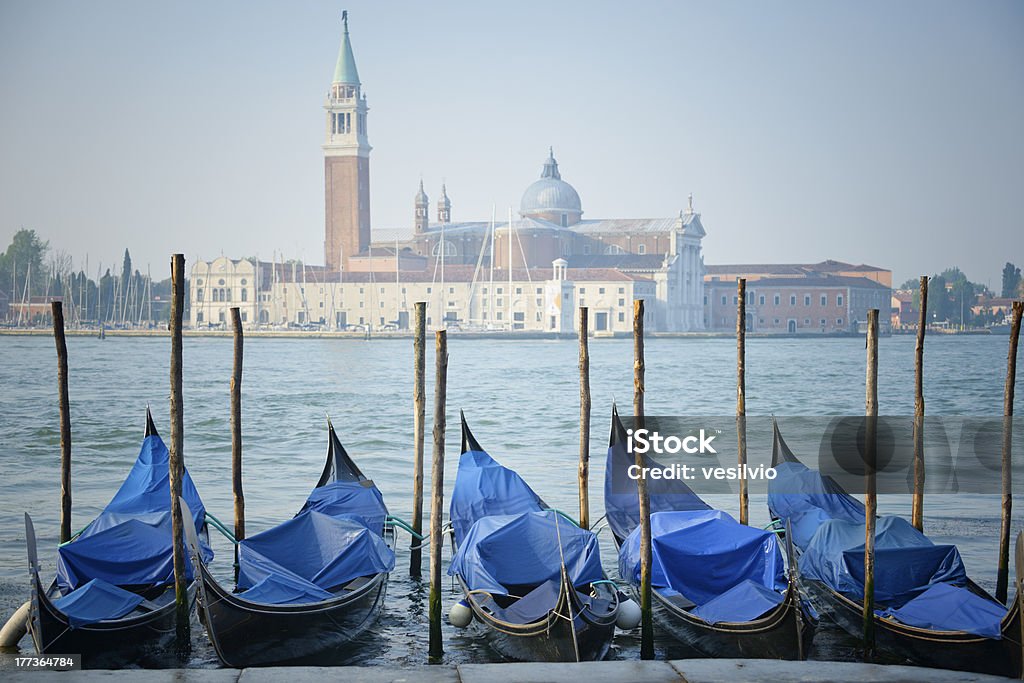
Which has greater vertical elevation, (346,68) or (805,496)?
(346,68)

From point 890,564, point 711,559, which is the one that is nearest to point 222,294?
point 711,559

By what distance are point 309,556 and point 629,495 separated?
170cm

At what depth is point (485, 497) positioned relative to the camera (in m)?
5.76

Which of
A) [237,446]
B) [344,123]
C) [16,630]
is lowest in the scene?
[16,630]

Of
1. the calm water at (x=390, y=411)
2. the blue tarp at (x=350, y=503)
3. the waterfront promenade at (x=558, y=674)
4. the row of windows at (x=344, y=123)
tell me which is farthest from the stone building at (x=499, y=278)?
the waterfront promenade at (x=558, y=674)

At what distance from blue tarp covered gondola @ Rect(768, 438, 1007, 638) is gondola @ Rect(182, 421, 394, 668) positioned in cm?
187

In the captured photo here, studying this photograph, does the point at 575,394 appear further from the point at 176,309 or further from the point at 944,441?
the point at 176,309

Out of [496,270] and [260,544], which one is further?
[496,270]

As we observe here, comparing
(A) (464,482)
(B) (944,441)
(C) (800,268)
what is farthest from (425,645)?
(C) (800,268)

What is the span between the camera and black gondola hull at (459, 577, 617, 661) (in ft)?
13.6

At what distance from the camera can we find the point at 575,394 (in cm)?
2131

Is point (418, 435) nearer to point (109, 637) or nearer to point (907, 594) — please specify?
point (109, 637)

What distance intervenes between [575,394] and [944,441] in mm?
9096

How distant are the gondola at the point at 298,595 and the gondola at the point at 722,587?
1.11 m
